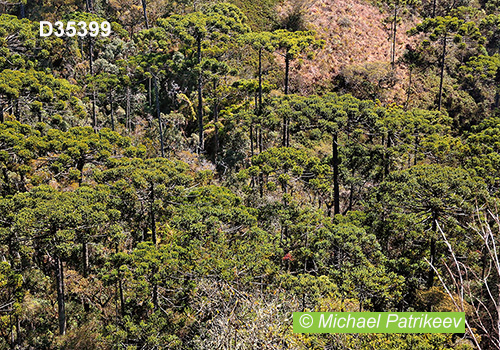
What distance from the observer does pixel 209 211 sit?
876 inches

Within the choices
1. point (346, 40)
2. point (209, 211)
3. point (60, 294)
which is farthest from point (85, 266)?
point (346, 40)

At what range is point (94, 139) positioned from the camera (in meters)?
26.2

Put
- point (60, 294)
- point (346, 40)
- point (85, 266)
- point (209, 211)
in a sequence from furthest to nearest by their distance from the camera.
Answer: point (346, 40) → point (85, 266) → point (209, 211) → point (60, 294)

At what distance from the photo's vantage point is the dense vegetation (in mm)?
19281

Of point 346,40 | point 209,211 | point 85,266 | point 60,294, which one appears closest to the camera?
point 60,294

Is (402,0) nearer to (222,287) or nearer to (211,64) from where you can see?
(211,64)

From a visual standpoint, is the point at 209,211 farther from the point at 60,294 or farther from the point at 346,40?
the point at 346,40

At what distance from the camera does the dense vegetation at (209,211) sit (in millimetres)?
19281

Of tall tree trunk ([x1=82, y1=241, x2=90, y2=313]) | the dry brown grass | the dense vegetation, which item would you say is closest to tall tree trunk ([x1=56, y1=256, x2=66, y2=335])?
the dense vegetation

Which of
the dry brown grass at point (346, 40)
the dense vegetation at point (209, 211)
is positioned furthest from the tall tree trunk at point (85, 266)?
the dry brown grass at point (346, 40)

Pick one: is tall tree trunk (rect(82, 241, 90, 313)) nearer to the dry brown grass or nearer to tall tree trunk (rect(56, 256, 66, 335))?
tall tree trunk (rect(56, 256, 66, 335))

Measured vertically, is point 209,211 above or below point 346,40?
below

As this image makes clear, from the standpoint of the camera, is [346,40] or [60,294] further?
[346,40]

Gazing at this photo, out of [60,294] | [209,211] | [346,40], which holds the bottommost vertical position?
[60,294]
